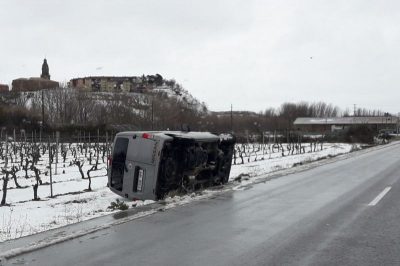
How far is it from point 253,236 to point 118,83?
486ft

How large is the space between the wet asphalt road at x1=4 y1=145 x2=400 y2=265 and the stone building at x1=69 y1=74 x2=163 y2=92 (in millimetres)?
127942

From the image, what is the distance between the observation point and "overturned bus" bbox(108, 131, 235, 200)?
439 inches

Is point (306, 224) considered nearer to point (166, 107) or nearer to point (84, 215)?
point (84, 215)

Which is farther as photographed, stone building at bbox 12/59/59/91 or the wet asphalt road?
stone building at bbox 12/59/59/91

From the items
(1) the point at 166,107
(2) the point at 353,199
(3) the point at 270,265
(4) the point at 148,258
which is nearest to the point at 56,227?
(4) the point at 148,258

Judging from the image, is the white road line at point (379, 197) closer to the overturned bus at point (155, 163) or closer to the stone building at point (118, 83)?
the overturned bus at point (155, 163)

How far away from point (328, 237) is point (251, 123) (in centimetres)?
9793

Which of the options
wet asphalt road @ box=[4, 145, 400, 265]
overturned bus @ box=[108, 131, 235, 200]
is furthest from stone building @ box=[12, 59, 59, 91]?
wet asphalt road @ box=[4, 145, 400, 265]

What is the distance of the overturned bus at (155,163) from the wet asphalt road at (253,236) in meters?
1.16

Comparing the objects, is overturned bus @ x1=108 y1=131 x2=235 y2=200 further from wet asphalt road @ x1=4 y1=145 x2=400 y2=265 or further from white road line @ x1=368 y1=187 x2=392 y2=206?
white road line @ x1=368 y1=187 x2=392 y2=206

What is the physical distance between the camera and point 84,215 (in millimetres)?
9477

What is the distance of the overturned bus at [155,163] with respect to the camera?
1116cm

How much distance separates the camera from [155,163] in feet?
36.3

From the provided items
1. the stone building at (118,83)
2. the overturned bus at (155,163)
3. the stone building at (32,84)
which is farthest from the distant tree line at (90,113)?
the overturned bus at (155,163)
